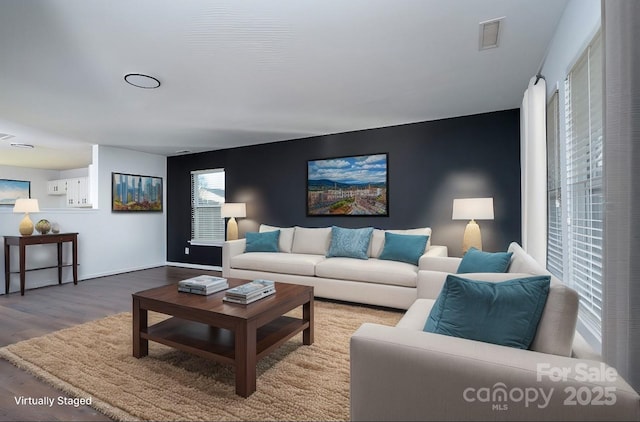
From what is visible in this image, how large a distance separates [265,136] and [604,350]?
4605 mm

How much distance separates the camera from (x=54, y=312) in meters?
3.37

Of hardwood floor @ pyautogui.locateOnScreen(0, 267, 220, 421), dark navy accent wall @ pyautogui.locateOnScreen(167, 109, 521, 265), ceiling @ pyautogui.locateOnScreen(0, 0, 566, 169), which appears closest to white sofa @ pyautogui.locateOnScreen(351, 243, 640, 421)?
hardwood floor @ pyautogui.locateOnScreen(0, 267, 220, 421)

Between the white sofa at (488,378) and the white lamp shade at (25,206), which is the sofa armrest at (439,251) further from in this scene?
the white lamp shade at (25,206)

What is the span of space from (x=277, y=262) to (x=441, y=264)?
80.2 inches

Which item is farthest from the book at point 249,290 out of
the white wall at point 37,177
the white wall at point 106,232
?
the white wall at point 37,177

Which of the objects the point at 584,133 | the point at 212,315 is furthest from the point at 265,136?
the point at 584,133

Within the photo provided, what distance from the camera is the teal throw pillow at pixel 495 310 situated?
3.84 ft

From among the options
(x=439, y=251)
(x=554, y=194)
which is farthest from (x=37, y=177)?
(x=554, y=194)

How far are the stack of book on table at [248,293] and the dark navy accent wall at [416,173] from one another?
98.8 inches

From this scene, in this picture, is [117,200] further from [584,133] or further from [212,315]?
[584,133]

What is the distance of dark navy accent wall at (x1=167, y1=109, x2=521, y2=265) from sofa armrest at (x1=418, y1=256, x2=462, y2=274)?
1.20 meters

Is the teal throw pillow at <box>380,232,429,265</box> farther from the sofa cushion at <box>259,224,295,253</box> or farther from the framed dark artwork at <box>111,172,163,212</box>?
the framed dark artwork at <box>111,172,163,212</box>

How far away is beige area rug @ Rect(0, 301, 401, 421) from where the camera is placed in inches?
66.1

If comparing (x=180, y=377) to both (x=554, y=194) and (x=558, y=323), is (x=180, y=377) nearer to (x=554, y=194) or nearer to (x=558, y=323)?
(x=558, y=323)
